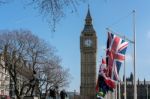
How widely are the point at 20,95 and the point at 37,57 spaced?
7261 millimetres

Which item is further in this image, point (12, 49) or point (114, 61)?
point (12, 49)

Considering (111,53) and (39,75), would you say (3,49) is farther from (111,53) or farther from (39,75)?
(111,53)

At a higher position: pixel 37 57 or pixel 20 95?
pixel 37 57

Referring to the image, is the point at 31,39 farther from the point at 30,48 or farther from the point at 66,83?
the point at 66,83

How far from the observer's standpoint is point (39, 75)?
88250 millimetres

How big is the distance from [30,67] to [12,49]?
480 centimetres

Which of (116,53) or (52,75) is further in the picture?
(52,75)

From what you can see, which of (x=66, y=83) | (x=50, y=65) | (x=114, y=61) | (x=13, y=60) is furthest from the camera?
(x=66, y=83)

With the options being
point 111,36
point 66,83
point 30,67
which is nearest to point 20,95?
point 30,67

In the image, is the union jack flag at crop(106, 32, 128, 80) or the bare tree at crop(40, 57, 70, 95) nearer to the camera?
the union jack flag at crop(106, 32, 128, 80)

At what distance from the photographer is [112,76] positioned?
53.0 m

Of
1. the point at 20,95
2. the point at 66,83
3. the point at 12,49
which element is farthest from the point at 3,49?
the point at 66,83

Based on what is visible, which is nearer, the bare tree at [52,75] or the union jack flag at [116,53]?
the union jack flag at [116,53]

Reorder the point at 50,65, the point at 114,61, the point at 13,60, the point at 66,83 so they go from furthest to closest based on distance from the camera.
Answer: the point at 66,83 < the point at 50,65 < the point at 13,60 < the point at 114,61
